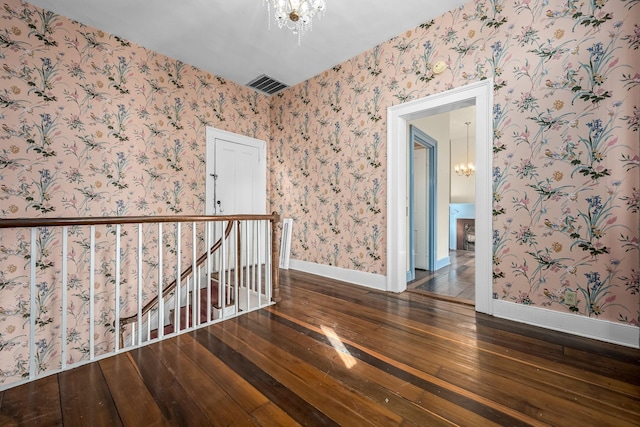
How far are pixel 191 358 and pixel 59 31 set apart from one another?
3359 mm

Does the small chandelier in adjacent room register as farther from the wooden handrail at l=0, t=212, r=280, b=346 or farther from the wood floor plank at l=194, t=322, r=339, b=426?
the wood floor plank at l=194, t=322, r=339, b=426

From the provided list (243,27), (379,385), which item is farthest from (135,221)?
(243,27)

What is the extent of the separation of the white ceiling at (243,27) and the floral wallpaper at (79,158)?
0.83 ft

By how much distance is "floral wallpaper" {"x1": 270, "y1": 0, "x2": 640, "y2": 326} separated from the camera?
1779mm

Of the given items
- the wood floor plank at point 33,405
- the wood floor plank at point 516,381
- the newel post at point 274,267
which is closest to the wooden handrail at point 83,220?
the newel post at point 274,267

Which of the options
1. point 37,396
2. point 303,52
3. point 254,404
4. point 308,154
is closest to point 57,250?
point 37,396

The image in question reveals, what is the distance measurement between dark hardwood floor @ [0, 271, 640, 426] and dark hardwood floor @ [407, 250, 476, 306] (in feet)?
2.29

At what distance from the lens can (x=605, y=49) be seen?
6.00 ft

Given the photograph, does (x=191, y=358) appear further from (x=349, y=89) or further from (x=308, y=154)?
(x=349, y=89)

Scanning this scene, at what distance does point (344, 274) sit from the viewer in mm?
3375

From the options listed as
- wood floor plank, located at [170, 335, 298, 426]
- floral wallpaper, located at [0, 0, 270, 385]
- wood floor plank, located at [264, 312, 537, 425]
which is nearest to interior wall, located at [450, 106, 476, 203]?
floral wallpaper, located at [0, 0, 270, 385]

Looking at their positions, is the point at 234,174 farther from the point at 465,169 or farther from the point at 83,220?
the point at 465,169

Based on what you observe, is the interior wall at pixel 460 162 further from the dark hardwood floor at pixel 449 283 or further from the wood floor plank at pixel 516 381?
the wood floor plank at pixel 516 381

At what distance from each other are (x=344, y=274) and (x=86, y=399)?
2.56 metres
